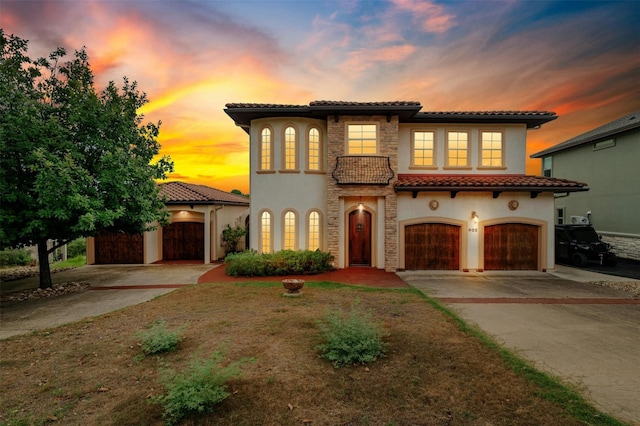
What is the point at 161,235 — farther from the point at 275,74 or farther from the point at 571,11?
the point at 571,11

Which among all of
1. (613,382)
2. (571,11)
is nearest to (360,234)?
(613,382)

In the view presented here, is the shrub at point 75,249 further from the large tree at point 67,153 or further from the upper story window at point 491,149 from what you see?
the upper story window at point 491,149

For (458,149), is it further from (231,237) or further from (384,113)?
(231,237)

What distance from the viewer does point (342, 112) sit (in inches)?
492

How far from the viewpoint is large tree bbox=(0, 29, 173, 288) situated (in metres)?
7.61

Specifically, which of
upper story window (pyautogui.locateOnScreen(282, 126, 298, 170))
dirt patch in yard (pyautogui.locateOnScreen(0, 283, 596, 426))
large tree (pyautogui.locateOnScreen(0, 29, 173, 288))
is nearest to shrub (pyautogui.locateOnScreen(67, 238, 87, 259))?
large tree (pyautogui.locateOnScreen(0, 29, 173, 288))

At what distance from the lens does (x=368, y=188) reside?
1260 cm

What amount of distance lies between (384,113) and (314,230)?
6.51 m

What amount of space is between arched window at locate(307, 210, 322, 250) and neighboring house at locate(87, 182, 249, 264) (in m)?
5.98

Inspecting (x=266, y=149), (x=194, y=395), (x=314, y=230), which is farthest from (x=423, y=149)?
(x=194, y=395)

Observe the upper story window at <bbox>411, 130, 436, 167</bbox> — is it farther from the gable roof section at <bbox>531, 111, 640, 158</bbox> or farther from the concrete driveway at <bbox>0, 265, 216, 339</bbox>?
the gable roof section at <bbox>531, 111, 640, 158</bbox>

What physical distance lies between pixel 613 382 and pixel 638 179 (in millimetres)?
18880

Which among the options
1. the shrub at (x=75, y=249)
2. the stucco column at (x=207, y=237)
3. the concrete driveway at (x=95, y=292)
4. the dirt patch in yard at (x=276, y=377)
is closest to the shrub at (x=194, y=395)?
the dirt patch in yard at (x=276, y=377)

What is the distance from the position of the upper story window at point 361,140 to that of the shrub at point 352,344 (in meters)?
9.15
